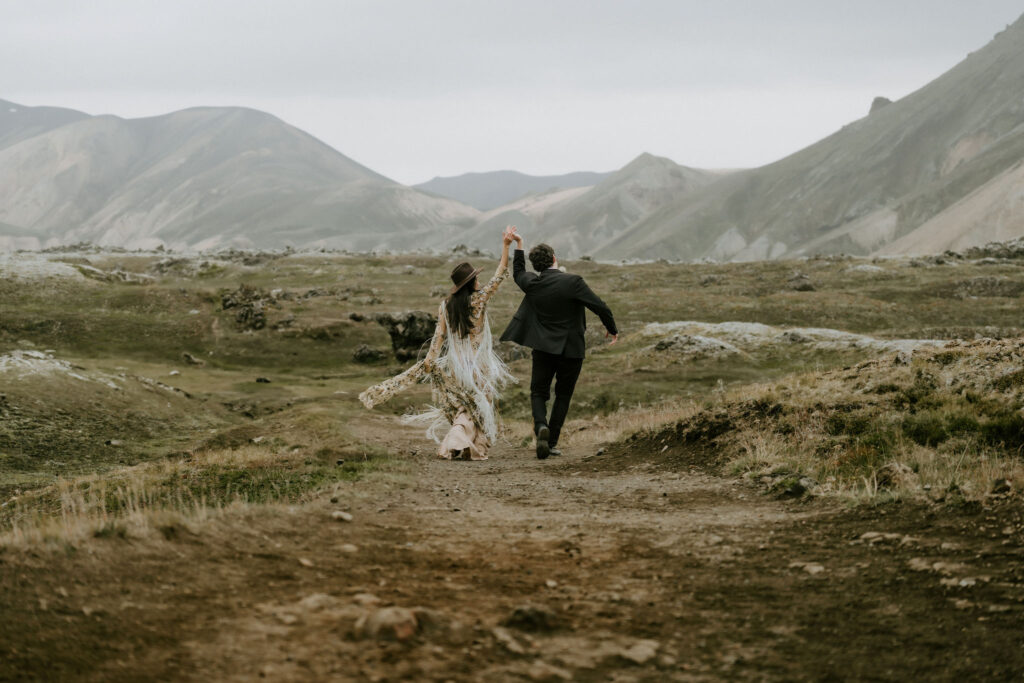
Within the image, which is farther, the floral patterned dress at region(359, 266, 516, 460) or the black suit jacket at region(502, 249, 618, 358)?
the floral patterned dress at region(359, 266, 516, 460)

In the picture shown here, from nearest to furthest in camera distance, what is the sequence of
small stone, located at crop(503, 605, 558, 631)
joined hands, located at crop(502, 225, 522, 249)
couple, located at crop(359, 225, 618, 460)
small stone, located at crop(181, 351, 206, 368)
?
1. small stone, located at crop(503, 605, 558, 631)
2. joined hands, located at crop(502, 225, 522, 249)
3. couple, located at crop(359, 225, 618, 460)
4. small stone, located at crop(181, 351, 206, 368)

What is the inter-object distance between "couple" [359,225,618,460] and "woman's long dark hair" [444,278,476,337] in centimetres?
1

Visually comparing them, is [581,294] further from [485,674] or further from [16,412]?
[16,412]

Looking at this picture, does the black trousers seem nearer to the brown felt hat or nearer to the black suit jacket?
the black suit jacket

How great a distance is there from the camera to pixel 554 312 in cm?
1197

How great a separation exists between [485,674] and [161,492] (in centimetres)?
631

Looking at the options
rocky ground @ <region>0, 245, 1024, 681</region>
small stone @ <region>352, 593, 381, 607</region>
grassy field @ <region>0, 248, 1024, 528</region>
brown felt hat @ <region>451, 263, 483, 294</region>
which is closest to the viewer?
rocky ground @ <region>0, 245, 1024, 681</region>

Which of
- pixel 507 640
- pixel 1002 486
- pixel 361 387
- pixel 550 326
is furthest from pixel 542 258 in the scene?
pixel 361 387

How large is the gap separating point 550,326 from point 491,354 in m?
1.35

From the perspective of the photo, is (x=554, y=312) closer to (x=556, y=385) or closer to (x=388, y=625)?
(x=556, y=385)

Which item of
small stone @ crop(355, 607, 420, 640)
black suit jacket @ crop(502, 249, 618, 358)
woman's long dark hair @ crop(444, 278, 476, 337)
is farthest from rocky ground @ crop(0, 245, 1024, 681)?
woman's long dark hair @ crop(444, 278, 476, 337)

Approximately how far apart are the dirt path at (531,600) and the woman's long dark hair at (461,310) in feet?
20.2

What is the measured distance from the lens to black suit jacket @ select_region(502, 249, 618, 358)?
11.8m

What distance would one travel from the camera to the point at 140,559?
4762 millimetres
